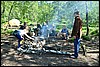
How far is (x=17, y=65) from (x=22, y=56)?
1419 mm

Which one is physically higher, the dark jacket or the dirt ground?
the dark jacket

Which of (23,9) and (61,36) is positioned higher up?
(23,9)

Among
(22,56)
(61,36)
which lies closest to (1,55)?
(22,56)

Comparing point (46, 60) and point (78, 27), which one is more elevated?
point (78, 27)

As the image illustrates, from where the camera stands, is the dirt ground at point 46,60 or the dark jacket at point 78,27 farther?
the dark jacket at point 78,27

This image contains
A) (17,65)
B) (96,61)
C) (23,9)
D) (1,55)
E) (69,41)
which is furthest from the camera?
(23,9)

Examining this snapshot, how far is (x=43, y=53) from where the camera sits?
984cm

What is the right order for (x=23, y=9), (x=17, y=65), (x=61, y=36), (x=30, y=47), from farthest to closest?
1. (x=23, y=9)
2. (x=61, y=36)
3. (x=30, y=47)
4. (x=17, y=65)

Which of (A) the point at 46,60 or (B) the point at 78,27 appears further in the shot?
(B) the point at 78,27

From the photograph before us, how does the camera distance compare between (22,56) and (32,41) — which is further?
(32,41)

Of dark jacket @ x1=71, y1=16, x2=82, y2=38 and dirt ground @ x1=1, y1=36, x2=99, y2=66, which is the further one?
dark jacket @ x1=71, y1=16, x2=82, y2=38

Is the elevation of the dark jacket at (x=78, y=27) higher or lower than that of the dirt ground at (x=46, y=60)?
higher

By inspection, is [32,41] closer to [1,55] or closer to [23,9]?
[1,55]

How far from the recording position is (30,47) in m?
10.4
